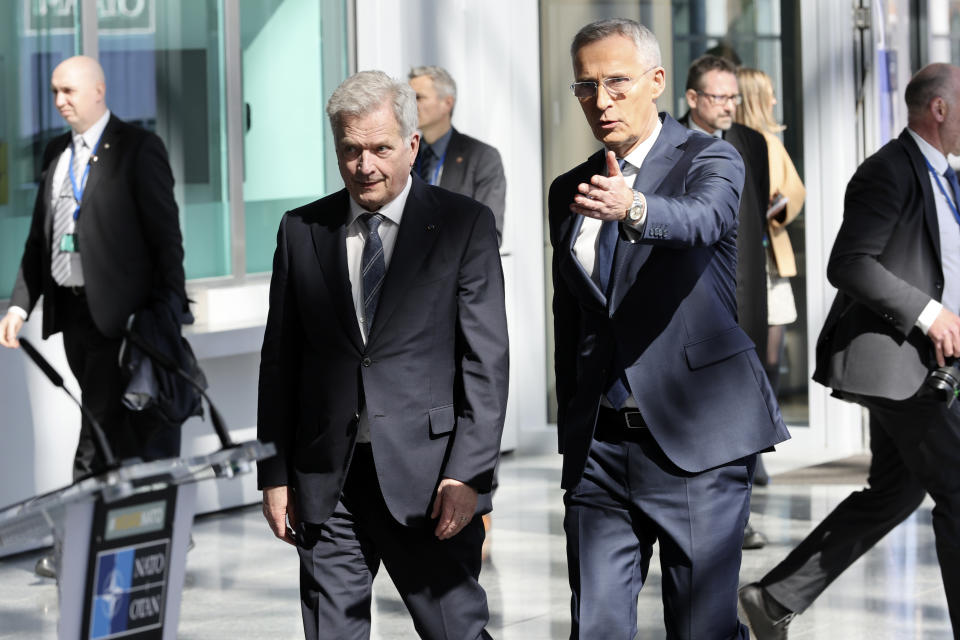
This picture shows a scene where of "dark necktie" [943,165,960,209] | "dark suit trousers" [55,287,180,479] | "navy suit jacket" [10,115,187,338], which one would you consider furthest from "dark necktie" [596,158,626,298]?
"dark suit trousers" [55,287,180,479]

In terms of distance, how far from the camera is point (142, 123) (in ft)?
25.2

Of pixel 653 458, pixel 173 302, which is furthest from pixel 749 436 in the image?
pixel 173 302

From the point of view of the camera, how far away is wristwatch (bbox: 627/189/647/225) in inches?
117

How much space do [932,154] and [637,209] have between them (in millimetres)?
1993

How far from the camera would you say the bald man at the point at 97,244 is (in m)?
6.00

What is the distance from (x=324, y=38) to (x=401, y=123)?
5.26m

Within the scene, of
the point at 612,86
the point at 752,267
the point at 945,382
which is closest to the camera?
the point at 612,86

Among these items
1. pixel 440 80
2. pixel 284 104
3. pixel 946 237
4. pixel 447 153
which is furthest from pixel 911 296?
pixel 284 104

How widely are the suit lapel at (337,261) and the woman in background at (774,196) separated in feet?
13.9

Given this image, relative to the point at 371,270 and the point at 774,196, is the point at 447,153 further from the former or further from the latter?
the point at 371,270

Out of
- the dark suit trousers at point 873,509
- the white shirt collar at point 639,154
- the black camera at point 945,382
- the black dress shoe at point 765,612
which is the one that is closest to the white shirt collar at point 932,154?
the black camera at point 945,382

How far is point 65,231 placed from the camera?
239 inches

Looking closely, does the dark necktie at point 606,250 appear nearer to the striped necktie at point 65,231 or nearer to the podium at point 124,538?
the podium at point 124,538

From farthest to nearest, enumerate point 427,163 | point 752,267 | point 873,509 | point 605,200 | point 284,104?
point 284,104
point 427,163
point 752,267
point 873,509
point 605,200
